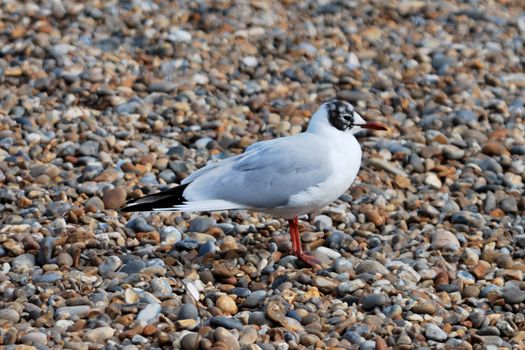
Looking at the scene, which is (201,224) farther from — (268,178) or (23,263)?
(23,263)

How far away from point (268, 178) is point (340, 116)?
Result: 582 millimetres

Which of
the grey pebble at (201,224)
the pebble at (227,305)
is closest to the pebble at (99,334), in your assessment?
the pebble at (227,305)

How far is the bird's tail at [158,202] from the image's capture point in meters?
5.14

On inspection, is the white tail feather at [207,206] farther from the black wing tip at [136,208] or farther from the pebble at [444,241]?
A: the pebble at [444,241]

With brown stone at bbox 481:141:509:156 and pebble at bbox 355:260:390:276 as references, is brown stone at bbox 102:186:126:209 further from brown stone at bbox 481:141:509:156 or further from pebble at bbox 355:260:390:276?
brown stone at bbox 481:141:509:156

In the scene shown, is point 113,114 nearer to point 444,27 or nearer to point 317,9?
point 317,9

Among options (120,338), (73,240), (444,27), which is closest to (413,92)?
(444,27)

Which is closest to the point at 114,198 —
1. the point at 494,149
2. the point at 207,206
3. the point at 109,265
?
the point at 109,265

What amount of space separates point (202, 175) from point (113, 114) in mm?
2010

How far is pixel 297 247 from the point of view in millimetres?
5496

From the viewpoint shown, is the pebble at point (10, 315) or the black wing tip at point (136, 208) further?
the black wing tip at point (136, 208)

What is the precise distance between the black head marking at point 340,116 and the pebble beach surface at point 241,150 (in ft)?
2.05

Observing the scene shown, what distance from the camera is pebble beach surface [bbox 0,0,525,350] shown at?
480cm

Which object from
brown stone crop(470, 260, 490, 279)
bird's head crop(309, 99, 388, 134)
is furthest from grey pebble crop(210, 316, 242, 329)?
brown stone crop(470, 260, 490, 279)
